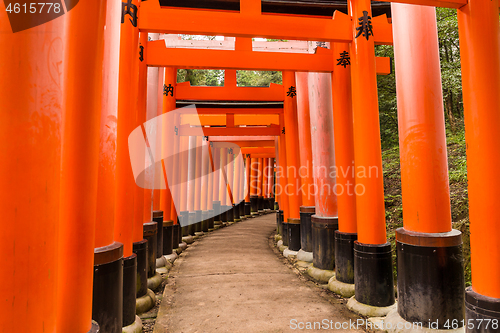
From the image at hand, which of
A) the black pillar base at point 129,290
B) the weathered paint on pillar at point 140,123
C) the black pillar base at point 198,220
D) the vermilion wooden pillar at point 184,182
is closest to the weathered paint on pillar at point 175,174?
the vermilion wooden pillar at point 184,182

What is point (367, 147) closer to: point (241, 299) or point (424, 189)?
point (424, 189)

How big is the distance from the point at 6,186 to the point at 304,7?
5704 mm

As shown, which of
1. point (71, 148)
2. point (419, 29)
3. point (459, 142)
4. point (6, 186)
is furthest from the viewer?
point (459, 142)

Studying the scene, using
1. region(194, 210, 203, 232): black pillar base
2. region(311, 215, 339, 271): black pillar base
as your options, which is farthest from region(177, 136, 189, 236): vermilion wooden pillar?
region(311, 215, 339, 271): black pillar base

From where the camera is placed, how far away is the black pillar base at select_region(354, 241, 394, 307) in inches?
154

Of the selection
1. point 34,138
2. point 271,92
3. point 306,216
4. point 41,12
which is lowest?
point 306,216

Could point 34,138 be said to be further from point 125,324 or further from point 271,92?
point 271,92

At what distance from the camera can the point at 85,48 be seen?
86.7 inches

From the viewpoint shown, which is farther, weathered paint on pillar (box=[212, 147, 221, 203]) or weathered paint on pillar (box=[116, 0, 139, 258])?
weathered paint on pillar (box=[212, 147, 221, 203])

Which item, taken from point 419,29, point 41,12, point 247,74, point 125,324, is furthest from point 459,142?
point 247,74

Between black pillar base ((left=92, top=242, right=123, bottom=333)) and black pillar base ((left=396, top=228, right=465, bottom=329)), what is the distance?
9.36ft

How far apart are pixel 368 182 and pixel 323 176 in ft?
5.99

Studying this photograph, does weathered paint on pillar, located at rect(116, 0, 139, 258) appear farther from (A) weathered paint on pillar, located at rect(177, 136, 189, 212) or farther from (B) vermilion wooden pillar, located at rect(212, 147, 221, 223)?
(B) vermilion wooden pillar, located at rect(212, 147, 221, 223)

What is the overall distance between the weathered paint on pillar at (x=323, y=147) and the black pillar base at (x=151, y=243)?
118 inches
